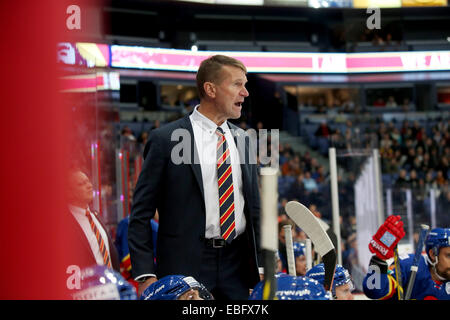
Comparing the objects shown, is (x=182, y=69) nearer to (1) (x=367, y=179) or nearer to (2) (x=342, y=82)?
(2) (x=342, y=82)

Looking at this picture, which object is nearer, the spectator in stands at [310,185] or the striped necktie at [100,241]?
the striped necktie at [100,241]

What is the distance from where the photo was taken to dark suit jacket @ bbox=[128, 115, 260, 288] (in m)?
1.76

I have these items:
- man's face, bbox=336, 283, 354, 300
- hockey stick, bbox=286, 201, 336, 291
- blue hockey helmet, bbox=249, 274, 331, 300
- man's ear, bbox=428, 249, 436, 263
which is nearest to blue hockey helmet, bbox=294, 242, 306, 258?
man's ear, bbox=428, 249, 436, 263

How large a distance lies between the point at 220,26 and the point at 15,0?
1503 cm

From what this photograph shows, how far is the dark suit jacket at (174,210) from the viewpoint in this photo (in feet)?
5.78

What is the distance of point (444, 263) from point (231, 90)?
51.3 inches

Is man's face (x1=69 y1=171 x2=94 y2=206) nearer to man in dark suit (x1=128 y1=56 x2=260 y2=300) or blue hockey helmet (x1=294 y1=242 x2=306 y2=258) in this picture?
man in dark suit (x1=128 y1=56 x2=260 y2=300)

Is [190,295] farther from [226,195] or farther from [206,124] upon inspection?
[206,124]

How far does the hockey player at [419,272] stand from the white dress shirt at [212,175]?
2.43ft

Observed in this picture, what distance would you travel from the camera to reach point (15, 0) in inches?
43.9

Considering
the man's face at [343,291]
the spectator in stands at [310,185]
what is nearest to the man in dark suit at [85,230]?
the man's face at [343,291]

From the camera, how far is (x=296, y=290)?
4.14ft

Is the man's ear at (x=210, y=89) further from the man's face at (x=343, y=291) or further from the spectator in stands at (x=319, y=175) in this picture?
the spectator in stands at (x=319, y=175)

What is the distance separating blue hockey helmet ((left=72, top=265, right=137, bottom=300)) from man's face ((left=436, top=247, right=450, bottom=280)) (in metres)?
1.70
